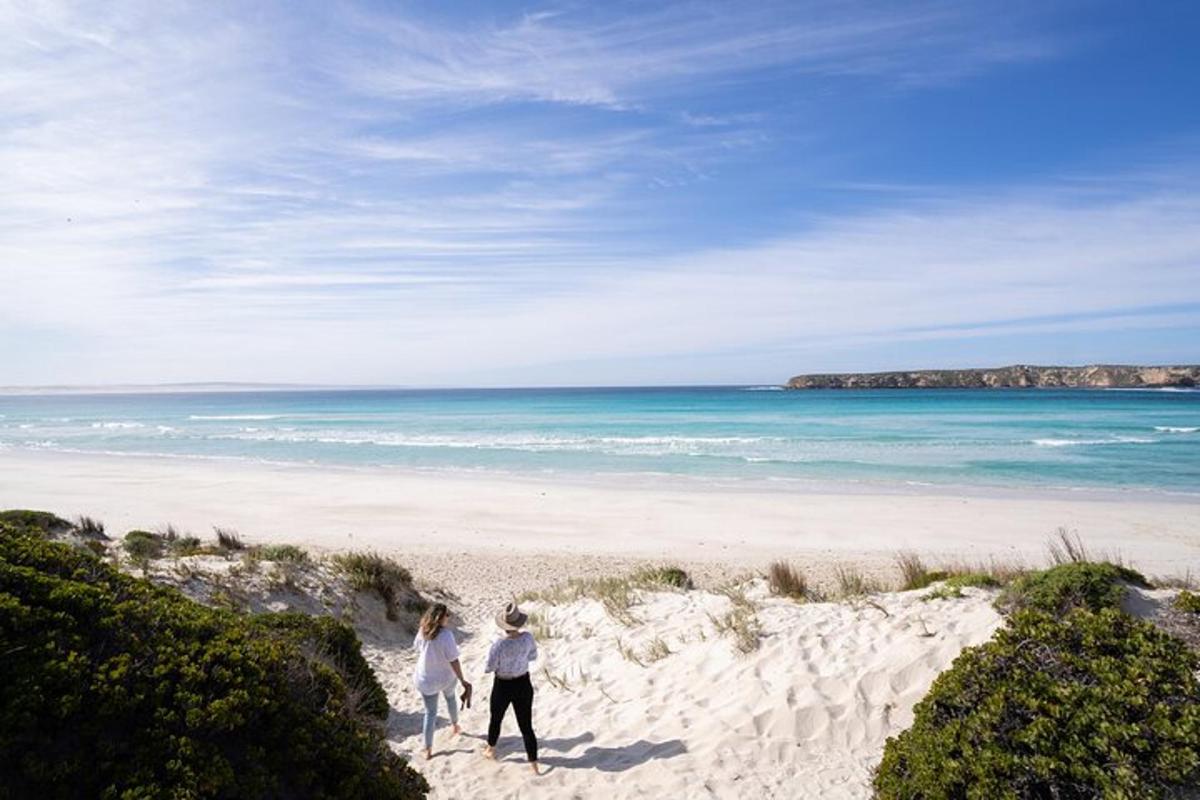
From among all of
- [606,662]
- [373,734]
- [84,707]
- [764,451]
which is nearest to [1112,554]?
[606,662]

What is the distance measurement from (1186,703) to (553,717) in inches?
212

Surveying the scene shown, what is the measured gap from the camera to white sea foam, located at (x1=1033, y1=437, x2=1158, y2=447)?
36366 millimetres

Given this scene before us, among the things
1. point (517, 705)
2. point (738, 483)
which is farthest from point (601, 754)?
point (738, 483)

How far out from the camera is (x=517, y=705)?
628cm

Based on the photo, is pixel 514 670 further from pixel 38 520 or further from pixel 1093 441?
pixel 1093 441

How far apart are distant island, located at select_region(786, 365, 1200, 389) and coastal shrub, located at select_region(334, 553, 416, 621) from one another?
441 ft

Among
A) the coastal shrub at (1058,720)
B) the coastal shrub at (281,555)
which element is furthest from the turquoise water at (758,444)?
the coastal shrub at (1058,720)

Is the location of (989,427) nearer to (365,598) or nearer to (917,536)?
(917,536)

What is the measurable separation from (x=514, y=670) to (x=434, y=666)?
2.90 ft

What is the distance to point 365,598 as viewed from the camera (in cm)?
1095

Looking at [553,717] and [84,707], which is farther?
[553,717]

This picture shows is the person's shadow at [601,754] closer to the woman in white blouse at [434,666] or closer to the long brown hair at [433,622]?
the woman in white blouse at [434,666]

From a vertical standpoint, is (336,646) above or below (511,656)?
below

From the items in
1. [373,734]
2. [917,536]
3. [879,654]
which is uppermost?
[373,734]
